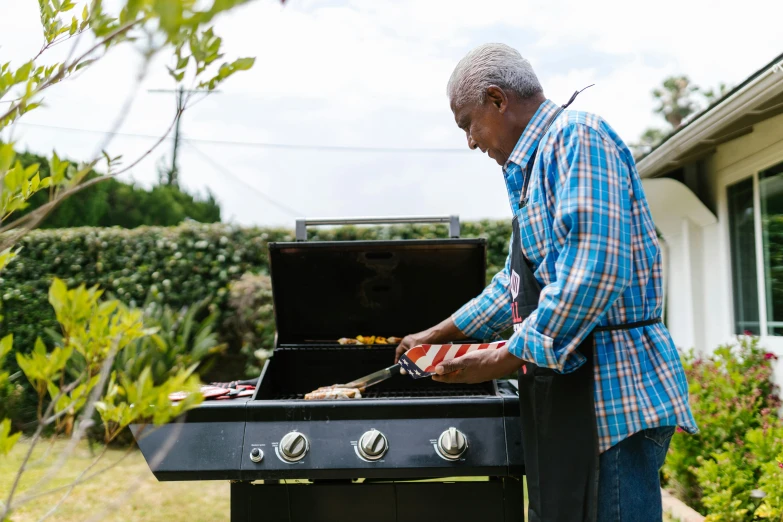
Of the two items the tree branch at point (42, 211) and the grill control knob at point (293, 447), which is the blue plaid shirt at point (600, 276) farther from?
the tree branch at point (42, 211)

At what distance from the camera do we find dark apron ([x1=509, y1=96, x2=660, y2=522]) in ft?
5.01

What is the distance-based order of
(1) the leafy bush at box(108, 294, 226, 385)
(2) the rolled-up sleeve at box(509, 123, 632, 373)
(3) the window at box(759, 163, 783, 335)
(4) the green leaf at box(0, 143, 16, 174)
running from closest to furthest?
(4) the green leaf at box(0, 143, 16, 174) → (2) the rolled-up sleeve at box(509, 123, 632, 373) → (3) the window at box(759, 163, 783, 335) → (1) the leafy bush at box(108, 294, 226, 385)

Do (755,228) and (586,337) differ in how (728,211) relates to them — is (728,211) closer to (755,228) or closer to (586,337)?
(755,228)

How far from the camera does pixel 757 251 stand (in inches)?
183

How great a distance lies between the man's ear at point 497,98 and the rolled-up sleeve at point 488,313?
2.28 ft

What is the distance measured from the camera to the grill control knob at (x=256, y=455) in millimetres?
1816

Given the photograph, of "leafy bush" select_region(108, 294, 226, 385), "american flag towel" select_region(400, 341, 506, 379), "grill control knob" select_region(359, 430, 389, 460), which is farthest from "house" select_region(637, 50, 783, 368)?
"leafy bush" select_region(108, 294, 226, 385)

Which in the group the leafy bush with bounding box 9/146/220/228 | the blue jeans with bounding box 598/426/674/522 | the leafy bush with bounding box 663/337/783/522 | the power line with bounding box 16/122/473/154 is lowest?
the leafy bush with bounding box 663/337/783/522

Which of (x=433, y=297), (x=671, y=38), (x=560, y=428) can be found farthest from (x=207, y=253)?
(x=671, y=38)

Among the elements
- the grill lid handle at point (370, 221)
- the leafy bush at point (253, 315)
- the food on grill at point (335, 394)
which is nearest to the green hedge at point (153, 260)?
the leafy bush at point (253, 315)

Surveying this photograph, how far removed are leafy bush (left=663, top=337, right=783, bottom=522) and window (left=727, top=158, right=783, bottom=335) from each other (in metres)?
0.27

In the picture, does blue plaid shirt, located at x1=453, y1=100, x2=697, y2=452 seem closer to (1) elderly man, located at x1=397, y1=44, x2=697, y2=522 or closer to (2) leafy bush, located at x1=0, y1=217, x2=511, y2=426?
(1) elderly man, located at x1=397, y1=44, x2=697, y2=522

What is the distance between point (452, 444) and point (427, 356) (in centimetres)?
30

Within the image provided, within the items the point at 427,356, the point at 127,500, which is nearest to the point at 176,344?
the point at 127,500
